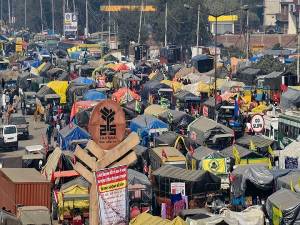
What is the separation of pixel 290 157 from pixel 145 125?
9.15 m

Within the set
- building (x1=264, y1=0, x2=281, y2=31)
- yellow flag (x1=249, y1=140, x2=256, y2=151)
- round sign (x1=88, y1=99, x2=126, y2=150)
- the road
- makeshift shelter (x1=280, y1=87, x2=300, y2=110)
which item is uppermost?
building (x1=264, y1=0, x2=281, y2=31)

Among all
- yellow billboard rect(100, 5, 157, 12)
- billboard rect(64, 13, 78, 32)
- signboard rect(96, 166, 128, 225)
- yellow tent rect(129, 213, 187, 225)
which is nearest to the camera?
signboard rect(96, 166, 128, 225)

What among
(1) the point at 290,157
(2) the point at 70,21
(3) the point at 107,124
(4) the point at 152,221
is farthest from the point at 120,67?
(3) the point at 107,124

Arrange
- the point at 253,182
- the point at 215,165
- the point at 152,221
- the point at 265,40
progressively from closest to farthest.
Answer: the point at 152,221 → the point at 253,182 → the point at 215,165 → the point at 265,40

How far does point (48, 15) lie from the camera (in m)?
142

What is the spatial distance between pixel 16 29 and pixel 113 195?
138574 millimetres

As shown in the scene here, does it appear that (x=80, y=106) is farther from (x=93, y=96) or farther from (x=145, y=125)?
(x=145, y=125)

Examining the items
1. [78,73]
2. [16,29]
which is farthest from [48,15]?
[78,73]

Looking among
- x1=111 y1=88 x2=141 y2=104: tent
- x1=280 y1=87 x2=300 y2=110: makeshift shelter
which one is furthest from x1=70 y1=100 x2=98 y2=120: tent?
x1=280 y1=87 x2=300 y2=110: makeshift shelter

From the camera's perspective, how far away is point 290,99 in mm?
41375

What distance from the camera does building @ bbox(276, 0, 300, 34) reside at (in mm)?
106312

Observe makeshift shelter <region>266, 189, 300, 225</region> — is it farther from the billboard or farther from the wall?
the billboard

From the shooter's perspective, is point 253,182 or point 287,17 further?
point 287,17

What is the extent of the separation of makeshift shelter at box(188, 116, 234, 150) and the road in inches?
301
